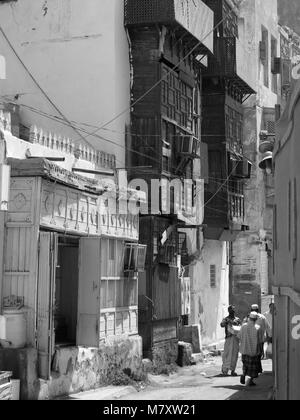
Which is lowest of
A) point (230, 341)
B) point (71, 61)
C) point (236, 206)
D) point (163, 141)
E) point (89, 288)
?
point (230, 341)

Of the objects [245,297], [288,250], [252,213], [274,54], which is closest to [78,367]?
[288,250]

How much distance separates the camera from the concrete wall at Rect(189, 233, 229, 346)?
2031 cm

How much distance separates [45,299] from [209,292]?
40.1 feet

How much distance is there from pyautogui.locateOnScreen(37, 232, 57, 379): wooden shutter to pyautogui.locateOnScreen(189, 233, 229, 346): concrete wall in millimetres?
9808

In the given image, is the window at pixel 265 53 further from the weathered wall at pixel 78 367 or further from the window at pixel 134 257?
the weathered wall at pixel 78 367

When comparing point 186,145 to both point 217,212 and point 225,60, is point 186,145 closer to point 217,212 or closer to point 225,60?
point 217,212

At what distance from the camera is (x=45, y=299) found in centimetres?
997

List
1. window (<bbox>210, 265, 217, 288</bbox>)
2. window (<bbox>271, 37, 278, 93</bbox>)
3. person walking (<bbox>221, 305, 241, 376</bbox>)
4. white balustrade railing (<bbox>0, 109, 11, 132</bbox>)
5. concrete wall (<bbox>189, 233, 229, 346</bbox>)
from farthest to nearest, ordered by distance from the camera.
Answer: window (<bbox>271, 37, 278, 93</bbox>) < window (<bbox>210, 265, 217, 288</bbox>) < concrete wall (<bbox>189, 233, 229, 346</bbox>) < person walking (<bbox>221, 305, 241, 376</bbox>) < white balustrade railing (<bbox>0, 109, 11, 132</bbox>)

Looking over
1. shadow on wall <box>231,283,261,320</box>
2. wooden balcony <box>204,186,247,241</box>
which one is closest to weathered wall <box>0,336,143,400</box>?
wooden balcony <box>204,186,247,241</box>

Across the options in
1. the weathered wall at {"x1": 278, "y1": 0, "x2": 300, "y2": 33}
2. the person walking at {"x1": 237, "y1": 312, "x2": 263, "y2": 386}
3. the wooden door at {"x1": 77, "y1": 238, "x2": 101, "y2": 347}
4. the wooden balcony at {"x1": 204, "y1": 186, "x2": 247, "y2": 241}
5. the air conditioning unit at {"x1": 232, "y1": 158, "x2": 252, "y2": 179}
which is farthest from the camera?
the weathered wall at {"x1": 278, "y1": 0, "x2": 300, "y2": 33}

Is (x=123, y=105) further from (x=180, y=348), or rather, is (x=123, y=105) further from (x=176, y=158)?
(x=180, y=348)

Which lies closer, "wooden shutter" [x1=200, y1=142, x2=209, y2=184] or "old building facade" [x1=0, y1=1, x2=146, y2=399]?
"old building facade" [x1=0, y1=1, x2=146, y2=399]

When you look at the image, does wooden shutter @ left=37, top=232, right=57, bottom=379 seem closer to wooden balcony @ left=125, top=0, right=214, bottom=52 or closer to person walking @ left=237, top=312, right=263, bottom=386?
person walking @ left=237, top=312, right=263, bottom=386
